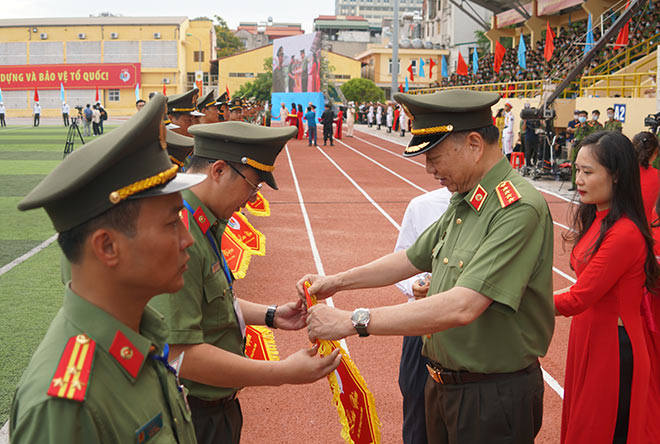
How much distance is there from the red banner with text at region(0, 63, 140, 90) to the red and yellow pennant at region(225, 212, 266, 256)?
63432 millimetres

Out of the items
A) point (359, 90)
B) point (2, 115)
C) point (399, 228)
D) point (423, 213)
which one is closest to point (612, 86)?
point (399, 228)

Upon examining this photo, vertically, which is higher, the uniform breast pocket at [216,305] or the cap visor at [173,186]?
the cap visor at [173,186]

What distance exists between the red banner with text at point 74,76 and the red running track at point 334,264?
47615 mm

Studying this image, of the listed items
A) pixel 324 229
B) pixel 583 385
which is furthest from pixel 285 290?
pixel 583 385

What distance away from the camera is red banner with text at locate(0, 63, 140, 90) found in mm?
65125

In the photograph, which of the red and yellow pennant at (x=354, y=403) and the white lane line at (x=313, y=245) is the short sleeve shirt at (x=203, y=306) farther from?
the white lane line at (x=313, y=245)

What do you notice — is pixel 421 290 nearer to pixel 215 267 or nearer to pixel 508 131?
pixel 215 267

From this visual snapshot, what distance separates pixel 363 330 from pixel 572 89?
992 inches

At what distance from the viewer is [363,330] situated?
2.56 metres

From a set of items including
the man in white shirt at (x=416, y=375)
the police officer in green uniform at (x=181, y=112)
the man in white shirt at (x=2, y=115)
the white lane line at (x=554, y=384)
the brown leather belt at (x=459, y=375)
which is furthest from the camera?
the man in white shirt at (x=2, y=115)

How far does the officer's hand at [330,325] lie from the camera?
2586 mm

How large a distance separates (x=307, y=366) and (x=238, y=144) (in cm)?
92

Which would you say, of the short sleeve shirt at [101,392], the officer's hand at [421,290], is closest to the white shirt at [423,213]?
the officer's hand at [421,290]

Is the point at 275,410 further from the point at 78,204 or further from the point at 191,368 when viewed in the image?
the point at 78,204
